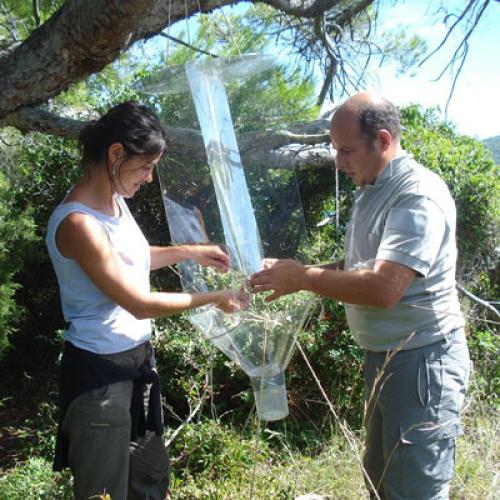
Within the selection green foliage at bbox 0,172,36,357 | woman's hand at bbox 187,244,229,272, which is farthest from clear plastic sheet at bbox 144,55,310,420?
green foliage at bbox 0,172,36,357

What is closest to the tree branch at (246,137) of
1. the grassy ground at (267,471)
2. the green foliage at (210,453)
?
the grassy ground at (267,471)

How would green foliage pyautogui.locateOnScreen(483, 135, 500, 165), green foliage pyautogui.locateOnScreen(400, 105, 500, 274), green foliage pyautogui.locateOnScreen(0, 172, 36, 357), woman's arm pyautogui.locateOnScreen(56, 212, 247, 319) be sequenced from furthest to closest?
1. green foliage pyautogui.locateOnScreen(483, 135, 500, 165)
2. green foliage pyautogui.locateOnScreen(400, 105, 500, 274)
3. green foliage pyautogui.locateOnScreen(0, 172, 36, 357)
4. woman's arm pyautogui.locateOnScreen(56, 212, 247, 319)

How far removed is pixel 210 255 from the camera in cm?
210

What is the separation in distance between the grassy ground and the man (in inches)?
30.8

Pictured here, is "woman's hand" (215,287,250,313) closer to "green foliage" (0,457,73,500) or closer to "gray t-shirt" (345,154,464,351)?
"gray t-shirt" (345,154,464,351)

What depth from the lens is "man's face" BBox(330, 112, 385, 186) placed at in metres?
2.05

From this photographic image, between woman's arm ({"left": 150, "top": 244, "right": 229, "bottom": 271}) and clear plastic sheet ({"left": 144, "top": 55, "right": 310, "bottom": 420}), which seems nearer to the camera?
clear plastic sheet ({"left": 144, "top": 55, "right": 310, "bottom": 420})

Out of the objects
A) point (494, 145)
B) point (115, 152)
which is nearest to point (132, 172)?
point (115, 152)

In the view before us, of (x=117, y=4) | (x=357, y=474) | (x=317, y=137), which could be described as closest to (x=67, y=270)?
(x=117, y=4)

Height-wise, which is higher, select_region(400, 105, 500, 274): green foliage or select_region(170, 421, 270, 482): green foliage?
select_region(400, 105, 500, 274): green foliage

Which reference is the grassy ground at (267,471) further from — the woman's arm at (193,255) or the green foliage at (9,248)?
the woman's arm at (193,255)

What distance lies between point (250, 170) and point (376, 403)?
911mm

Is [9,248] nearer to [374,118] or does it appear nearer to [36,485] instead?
[36,485]

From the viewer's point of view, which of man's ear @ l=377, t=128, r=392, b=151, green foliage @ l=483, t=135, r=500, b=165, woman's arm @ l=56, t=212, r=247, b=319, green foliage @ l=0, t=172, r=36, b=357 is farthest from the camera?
green foliage @ l=483, t=135, r=500, b=165
